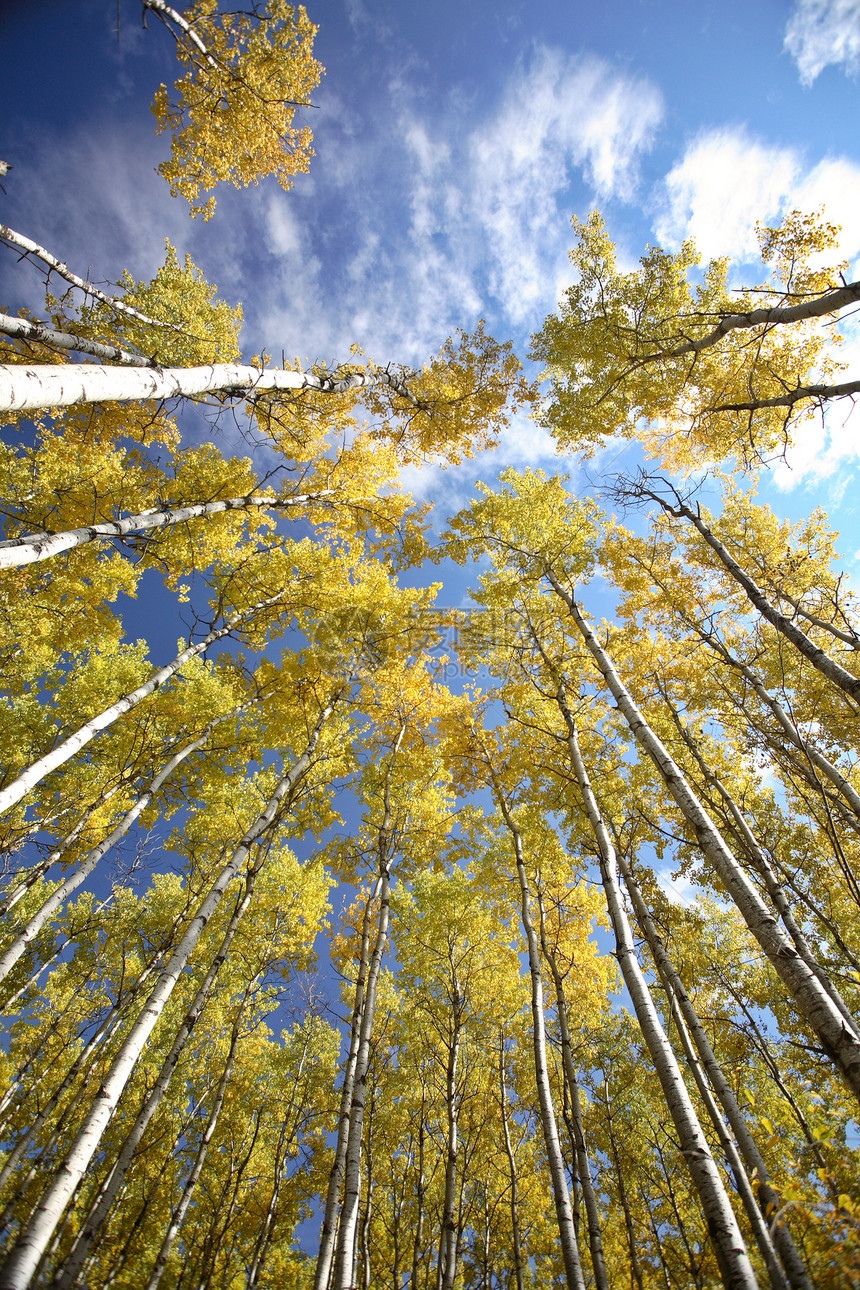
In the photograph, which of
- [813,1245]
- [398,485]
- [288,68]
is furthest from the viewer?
[398,485]

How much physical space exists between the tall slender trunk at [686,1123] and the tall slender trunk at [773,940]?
0.81 meters

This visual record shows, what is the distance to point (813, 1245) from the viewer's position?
7.10 feet

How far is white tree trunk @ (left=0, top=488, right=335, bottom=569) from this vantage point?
3.93 metres

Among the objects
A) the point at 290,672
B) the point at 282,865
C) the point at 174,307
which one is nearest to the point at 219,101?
the point at 174,307

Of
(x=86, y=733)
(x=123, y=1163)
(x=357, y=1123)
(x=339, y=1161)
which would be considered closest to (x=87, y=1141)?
(x=123, y=1163)


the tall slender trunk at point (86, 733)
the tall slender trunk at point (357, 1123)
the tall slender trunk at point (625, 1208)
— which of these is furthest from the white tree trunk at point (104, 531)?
the tall slender trunk at point (625, 1208)

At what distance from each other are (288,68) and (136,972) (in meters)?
16.3

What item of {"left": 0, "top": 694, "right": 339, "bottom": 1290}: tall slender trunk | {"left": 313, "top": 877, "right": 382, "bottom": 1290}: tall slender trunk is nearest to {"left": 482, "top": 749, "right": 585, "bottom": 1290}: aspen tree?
{"left": 313, "top": 877, "right": 382, "bottom": 1290}: tall slender trunk

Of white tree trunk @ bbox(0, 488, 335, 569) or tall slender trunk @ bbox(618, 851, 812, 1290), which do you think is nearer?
tall slender trunk @ bbox(618, 851, 812, 1290)

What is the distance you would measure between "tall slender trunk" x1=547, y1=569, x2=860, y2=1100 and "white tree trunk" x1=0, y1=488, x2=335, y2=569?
18.4ft

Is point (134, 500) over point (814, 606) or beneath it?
over

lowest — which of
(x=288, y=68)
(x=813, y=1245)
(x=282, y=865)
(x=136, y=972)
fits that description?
(x=813, y=1245)

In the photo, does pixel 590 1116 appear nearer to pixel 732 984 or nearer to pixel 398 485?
pixel 732 984

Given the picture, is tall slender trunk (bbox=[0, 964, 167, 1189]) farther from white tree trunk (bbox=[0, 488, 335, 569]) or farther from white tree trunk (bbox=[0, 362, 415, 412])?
white tree trunk (bbox=[0, 362, 415, 412])
